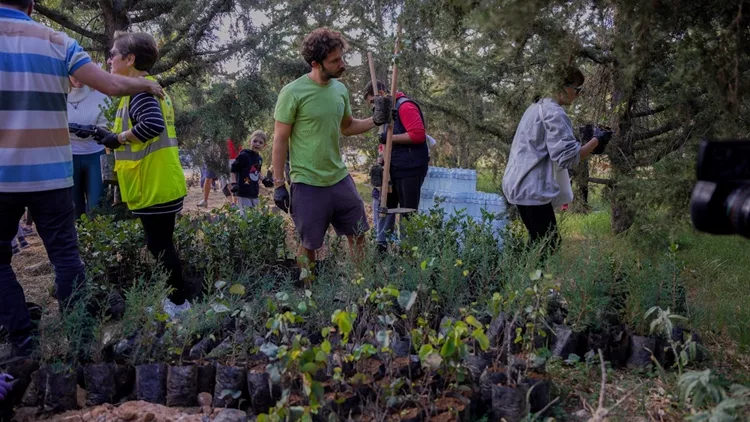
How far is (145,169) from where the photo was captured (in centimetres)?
337

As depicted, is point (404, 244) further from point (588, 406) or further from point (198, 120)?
point (198, 120)

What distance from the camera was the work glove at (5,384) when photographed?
221 centimetres

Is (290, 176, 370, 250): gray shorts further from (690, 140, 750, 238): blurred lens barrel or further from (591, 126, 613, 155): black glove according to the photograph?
(690, 140, 750, 238): blurred lens barrel

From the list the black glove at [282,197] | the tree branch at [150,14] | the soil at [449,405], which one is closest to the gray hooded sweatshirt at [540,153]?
the black glove at [282,197]

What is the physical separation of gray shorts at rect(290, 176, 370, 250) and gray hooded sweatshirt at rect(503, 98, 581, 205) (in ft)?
3.27

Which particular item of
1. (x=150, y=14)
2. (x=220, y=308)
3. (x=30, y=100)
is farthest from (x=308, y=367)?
(x=150, y=14)

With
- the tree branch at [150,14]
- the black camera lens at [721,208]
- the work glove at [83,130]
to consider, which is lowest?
the black camera lens at [721,208]

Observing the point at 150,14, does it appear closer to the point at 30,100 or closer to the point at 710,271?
the point at 30,100

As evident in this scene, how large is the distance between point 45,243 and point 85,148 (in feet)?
7.61

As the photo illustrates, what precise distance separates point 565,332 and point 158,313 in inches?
74.0

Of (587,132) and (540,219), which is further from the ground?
(587,132)

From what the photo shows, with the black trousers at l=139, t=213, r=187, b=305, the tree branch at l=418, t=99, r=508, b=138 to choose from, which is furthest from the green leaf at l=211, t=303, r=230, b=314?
the tree branch at l=418, t=99, r=508, b=138

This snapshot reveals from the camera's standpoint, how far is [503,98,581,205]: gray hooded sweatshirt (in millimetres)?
3529

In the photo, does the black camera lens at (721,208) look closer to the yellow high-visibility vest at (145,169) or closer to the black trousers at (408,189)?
the yellow high-visibility vest at (145,169)
